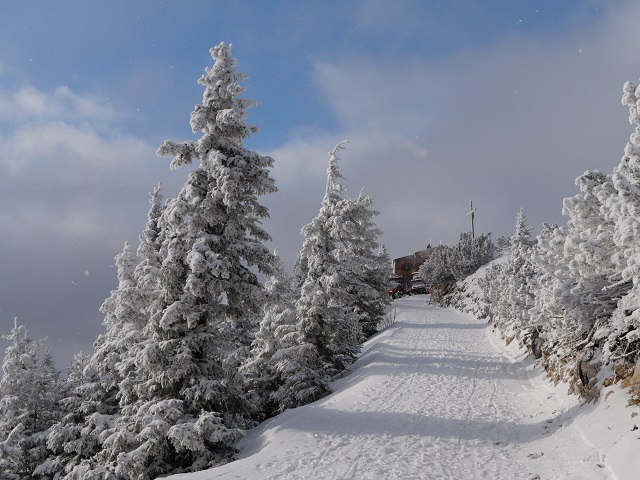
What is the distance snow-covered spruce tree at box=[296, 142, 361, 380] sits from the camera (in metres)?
21.8

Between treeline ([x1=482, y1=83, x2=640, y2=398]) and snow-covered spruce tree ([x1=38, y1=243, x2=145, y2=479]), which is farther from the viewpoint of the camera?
snow-covered spruce tree ([x1=38, y1=243, x2=145, y2=479])

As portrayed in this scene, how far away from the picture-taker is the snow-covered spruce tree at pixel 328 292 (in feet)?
71.4

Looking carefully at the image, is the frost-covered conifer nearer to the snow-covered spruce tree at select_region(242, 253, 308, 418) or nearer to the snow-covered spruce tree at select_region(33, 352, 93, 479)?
the snow-covered spruce tree at select_region(242, 253, 308, 418)

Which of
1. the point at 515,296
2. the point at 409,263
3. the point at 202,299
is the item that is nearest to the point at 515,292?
the point at 515,296

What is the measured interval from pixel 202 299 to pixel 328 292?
792cm

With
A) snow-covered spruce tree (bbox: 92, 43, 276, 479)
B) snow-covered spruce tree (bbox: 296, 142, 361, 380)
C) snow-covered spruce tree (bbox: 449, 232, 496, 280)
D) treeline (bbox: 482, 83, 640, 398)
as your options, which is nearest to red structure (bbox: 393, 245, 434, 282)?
snow-covered spruce tree (bbox: 449, 232, 496, 280)

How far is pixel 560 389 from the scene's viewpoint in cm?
1622

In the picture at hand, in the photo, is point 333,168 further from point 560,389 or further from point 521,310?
point 560,389

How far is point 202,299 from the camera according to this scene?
15578 mm

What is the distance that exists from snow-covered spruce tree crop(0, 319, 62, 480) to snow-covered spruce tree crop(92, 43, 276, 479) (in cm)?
923

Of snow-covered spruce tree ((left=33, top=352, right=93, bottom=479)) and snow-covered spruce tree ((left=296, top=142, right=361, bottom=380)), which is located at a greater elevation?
snow-covered spruce tree ((left=296, top=142, right=361, bottom=380))

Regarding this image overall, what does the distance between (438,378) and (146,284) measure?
42.1 feet

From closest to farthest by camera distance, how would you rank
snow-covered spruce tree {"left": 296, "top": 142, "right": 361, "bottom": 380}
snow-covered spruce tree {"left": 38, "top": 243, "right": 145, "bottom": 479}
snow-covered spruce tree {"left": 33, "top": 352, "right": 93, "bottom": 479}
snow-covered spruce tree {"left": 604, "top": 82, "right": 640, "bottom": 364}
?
snow-covered spruce tree {"left": 604, "top": 82, "right": 640, "bottom": 364}, snow-covered spruce tree {"left": 38, "top": 243, "right": 145, "bottom": 479}, snow-covered spruce tree {"left": 33, "top": 352, "right": 93, "bottom": 479}, snow-covered spruce tree {"left": 296, "top": 142, "right": 361, "bottom": 380}

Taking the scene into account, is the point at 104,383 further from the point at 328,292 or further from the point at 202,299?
the point at 328,292
